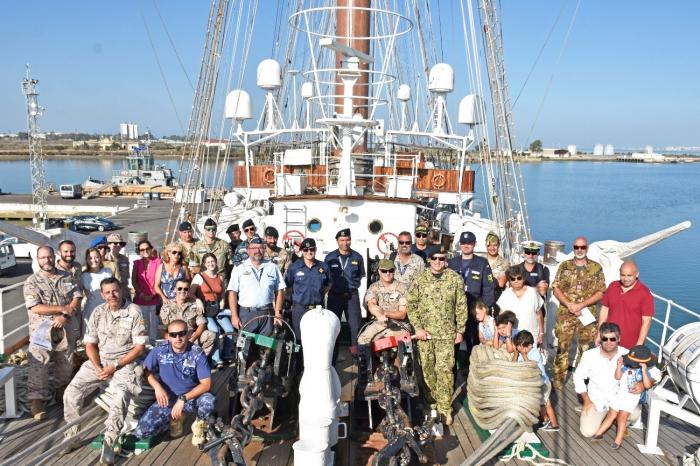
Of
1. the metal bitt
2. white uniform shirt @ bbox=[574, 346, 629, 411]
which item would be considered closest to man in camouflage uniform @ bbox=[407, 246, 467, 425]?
white uniform shirt @ bbox=[574, 346, 629, 411]

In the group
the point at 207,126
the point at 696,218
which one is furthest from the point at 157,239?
the point at 696,218

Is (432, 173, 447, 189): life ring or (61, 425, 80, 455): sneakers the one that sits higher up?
(432, 173, 447, 189): life ring

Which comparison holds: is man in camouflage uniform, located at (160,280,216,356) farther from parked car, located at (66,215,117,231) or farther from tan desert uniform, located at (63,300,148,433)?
parked car, located at (66,215,117,231)

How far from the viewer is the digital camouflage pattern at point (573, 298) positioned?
6.04m

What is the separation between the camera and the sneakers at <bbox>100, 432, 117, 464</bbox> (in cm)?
448

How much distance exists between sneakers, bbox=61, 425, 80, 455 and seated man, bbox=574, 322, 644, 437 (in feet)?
15.0

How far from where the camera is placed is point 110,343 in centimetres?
502

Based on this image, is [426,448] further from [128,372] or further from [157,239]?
[157,239]

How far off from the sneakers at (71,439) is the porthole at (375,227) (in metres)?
5.97

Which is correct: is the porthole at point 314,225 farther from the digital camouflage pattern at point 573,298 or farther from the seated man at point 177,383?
the seated man at point 177,383

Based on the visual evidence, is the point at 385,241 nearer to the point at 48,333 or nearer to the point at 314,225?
the point at 314,225

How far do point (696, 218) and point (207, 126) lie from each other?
46.7 meters

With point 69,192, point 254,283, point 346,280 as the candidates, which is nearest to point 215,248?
point 254,283

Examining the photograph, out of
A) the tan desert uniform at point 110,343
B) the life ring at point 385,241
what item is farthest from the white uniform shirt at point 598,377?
the life ring at point 385,241
